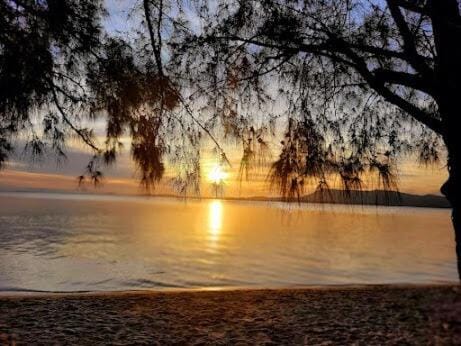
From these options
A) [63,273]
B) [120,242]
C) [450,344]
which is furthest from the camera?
[120,242]

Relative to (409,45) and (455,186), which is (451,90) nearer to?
(409,45)

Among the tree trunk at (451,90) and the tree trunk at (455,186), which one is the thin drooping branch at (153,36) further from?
the tree trunk at (455,186)

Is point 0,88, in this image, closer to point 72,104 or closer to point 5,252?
point 72,104

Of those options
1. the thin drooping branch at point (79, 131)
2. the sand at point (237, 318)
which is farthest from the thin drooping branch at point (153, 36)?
the sand at point (237, 318)

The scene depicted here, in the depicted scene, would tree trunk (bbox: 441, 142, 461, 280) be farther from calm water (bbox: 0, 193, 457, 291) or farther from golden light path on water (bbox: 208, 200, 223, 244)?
calm water (bbox: 0, 193, 457, 291)

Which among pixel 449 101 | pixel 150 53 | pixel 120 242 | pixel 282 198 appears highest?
pixel 150 53

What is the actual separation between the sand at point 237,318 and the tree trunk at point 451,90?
178 centimetres

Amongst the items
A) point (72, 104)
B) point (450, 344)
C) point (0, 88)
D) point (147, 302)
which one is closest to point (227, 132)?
point (72, 104)

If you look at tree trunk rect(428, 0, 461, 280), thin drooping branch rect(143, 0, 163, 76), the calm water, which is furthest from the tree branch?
the calm water

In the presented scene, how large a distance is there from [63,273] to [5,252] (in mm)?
5334

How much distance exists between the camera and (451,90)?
3420mm

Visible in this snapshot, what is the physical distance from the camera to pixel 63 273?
13.0 metres

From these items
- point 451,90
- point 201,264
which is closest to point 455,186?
point 451,90

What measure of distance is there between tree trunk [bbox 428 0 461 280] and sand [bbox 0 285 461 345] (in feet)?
5.84
